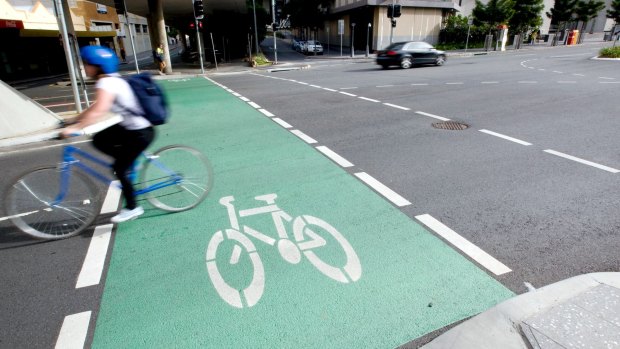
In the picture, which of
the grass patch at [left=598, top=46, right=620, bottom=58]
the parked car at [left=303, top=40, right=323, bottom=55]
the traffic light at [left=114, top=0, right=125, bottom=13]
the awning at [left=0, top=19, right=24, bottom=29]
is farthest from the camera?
the parked car at [left=303, top=40, right=323, bottom=55]

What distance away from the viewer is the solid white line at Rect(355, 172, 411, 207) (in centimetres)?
458

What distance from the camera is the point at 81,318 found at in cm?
283

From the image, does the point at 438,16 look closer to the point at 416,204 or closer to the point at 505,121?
the point at 505,121

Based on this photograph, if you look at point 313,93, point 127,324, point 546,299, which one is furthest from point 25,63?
point 546,299

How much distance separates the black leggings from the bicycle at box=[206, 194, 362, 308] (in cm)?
119

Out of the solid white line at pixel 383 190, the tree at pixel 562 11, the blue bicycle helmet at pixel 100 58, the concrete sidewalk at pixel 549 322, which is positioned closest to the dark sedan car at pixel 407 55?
the solid white line at pixel 383 190

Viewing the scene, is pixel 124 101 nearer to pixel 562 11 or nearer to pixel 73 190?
pixel 73 190

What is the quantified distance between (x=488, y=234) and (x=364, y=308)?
177cm

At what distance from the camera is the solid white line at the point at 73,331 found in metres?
2.59

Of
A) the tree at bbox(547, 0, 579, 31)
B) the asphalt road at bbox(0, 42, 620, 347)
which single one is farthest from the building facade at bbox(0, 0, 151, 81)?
the tree at bbox(547, 0, 579, 31)

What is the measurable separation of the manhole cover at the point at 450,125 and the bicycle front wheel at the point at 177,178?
5400 mm

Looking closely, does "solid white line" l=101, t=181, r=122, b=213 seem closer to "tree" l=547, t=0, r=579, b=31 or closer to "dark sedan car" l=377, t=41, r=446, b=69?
"dark sedan car" l=377, t=41, r=446, b=69

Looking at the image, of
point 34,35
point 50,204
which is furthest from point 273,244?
point 34,35

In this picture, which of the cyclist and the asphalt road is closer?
the asphalt road
